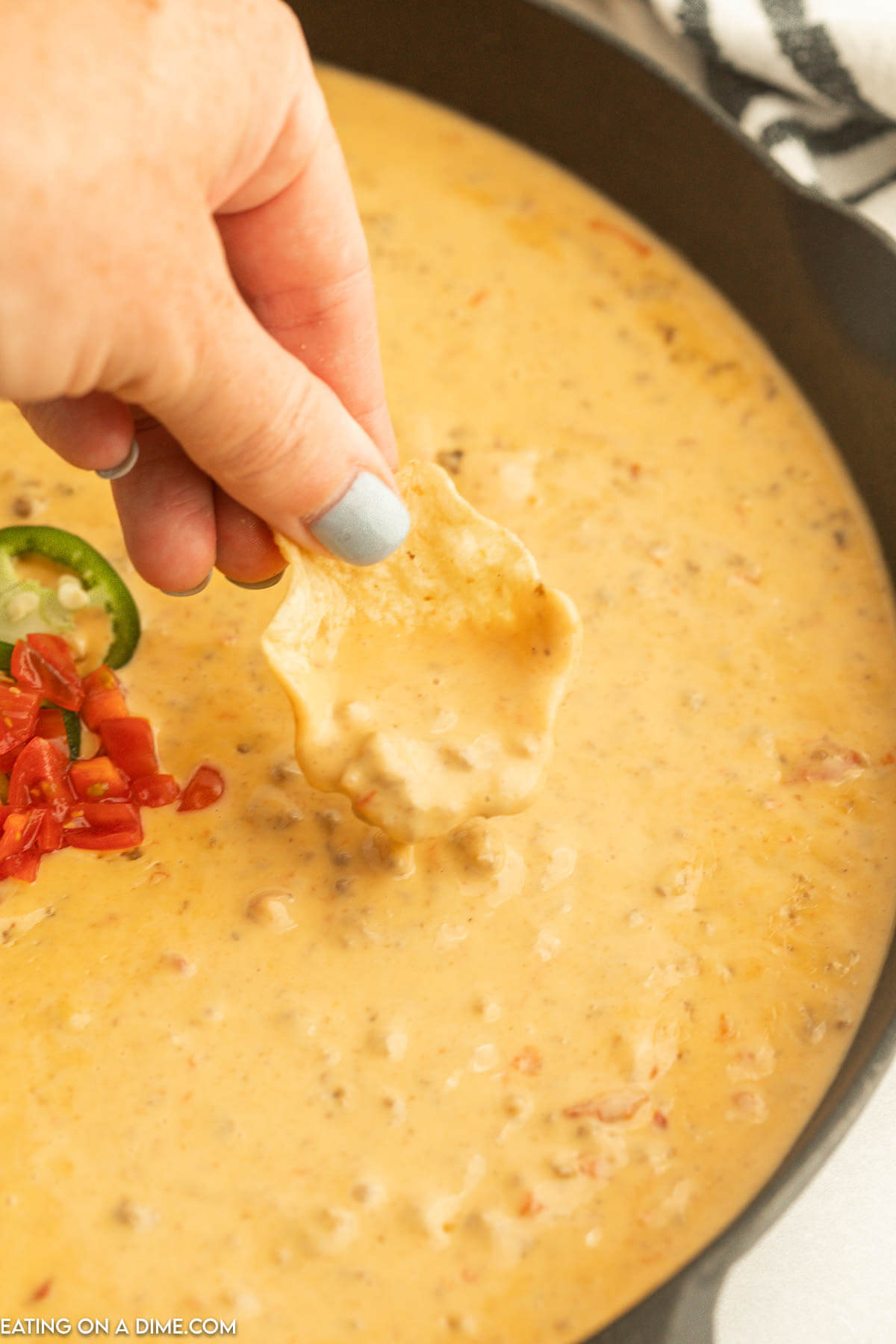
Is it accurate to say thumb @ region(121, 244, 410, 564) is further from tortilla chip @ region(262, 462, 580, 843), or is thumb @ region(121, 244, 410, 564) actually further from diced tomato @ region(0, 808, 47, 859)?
diced tomato @ region(0, 808, 47, 859)

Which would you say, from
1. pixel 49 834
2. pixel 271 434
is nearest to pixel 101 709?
pixel 49 834

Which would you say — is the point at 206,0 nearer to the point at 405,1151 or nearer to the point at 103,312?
the point at 103,312

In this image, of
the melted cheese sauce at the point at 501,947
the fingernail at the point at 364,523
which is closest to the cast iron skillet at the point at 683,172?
the melted cheese sauce at the point at 501,947

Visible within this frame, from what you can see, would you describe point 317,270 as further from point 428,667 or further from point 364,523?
point 428,667

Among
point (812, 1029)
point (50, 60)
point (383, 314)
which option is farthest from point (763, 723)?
point (50, 60)

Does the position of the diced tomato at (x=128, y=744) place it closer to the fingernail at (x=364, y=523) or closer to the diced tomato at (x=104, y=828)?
the diced tomato at (x=104, y=828)
